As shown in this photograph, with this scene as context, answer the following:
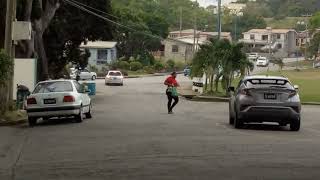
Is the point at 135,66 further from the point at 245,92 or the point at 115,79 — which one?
the point at 245,92

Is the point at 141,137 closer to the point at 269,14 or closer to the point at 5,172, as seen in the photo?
the point at 5,172

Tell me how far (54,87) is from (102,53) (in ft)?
295

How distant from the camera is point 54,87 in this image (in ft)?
75.8

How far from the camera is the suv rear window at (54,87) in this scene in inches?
899

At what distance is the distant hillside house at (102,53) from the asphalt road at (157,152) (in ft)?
291

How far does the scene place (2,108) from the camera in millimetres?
24578

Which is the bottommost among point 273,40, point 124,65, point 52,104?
point 52,104

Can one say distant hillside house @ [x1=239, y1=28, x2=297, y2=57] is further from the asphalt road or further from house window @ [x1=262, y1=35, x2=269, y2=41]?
the asphalt road

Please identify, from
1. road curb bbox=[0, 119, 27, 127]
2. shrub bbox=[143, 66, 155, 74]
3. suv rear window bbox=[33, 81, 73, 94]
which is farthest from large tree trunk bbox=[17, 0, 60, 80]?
shrub bbox=[143, 66, 155, 74]

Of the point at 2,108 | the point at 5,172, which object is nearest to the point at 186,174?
the point at 5,172

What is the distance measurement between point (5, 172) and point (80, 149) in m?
3.29

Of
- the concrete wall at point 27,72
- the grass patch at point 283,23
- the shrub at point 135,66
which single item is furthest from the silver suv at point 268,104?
the grass patch at point 283,23

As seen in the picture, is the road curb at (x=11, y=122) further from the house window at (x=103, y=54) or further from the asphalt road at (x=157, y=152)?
the house window at (x=103, y=54)

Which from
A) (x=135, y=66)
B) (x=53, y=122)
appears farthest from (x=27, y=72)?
(x=135, y=66)
